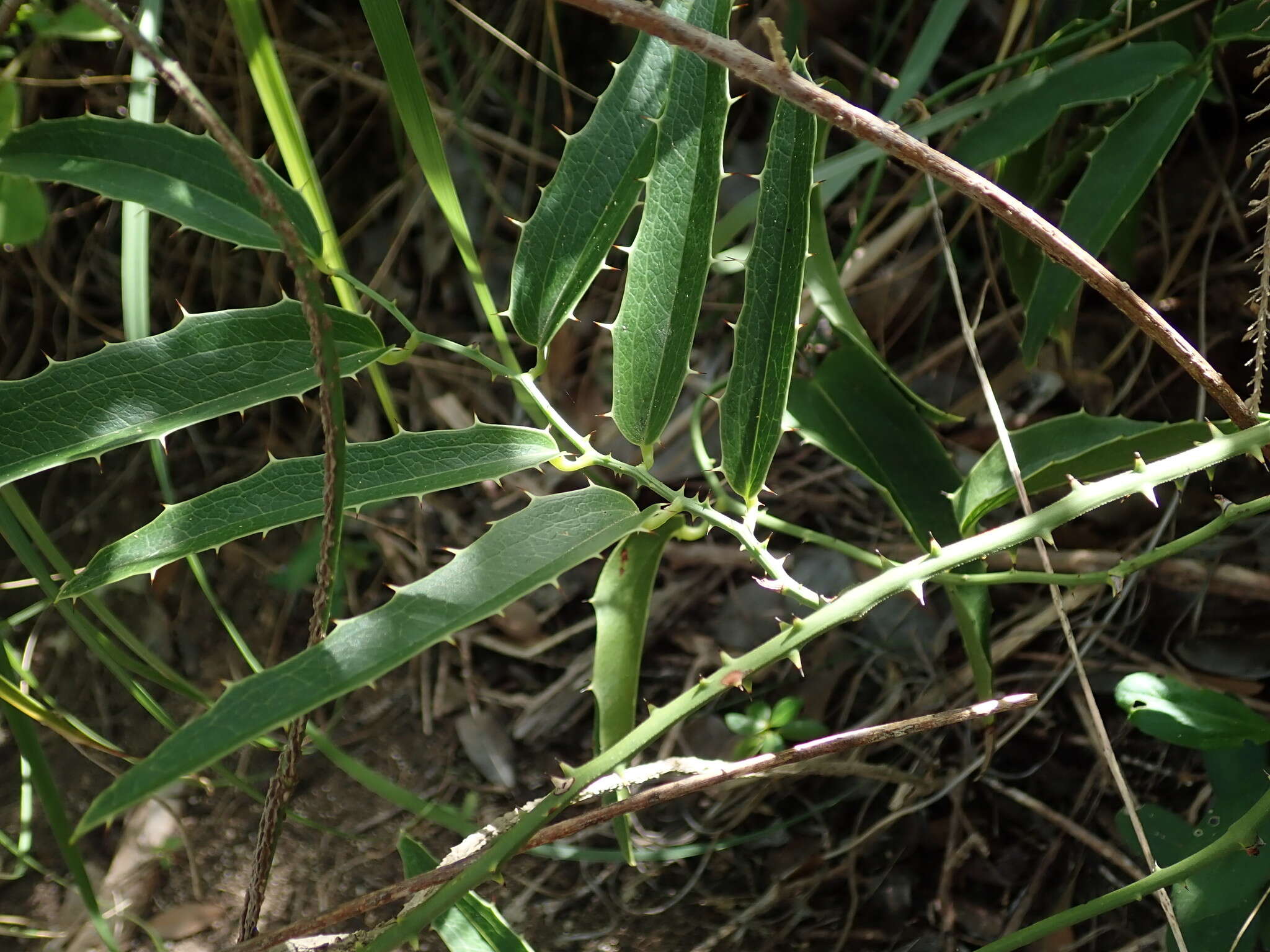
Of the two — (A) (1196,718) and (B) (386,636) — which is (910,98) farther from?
(B) (386,636)

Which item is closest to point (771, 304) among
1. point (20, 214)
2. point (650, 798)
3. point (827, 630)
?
point (827, 630)

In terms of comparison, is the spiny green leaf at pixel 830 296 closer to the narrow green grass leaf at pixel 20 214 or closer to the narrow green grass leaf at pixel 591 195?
the narrow green grass leaf at pixel 591 195

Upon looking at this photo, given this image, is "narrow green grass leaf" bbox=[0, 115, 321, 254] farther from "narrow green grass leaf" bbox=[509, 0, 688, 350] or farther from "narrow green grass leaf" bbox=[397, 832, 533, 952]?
"narrow green grass leaf" bbox=[397, 832, 533, 952]

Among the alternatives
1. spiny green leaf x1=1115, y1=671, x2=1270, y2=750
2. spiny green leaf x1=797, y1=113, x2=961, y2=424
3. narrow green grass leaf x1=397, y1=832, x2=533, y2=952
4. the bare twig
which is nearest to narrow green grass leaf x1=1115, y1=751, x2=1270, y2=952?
spiny green leaf x1=1115, y1=671, x2=1270, y2=750

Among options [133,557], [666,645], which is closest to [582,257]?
[133,557]

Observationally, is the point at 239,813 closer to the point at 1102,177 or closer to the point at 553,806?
the point at 553,806

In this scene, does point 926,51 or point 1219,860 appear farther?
point 926,51
